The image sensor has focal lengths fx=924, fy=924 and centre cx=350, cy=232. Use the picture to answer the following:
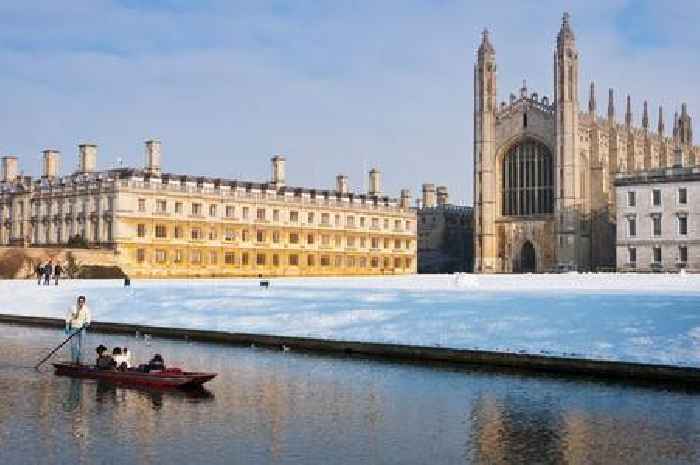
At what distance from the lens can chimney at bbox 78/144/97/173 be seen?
86500 mm

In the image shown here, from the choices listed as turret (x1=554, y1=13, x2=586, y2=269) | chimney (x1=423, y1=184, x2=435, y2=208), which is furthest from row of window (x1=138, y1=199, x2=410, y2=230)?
turret (x1=554, y1=13, x2=586, y2=269)

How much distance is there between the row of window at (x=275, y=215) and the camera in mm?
83000

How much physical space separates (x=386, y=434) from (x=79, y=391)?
8.50 m

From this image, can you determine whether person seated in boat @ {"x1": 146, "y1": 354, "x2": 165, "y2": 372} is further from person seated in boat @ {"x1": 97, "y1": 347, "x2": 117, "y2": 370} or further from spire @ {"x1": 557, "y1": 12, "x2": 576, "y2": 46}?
spire @ {"x1": 557, "y1": 12, "x2": 576, "y2": 46}

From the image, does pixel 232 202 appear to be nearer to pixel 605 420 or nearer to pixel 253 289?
pixel 253 289

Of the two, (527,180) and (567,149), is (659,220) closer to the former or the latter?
(567,149)

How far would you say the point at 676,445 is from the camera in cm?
1627

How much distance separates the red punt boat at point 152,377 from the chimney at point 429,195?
103408mm

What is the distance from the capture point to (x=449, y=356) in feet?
90.3

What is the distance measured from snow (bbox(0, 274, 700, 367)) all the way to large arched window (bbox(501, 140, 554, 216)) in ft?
209

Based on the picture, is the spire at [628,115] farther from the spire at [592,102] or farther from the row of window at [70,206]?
the row of window at [70,206]

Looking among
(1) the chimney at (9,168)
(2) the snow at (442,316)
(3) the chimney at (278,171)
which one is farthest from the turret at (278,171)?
(2) the snow at (442,316)

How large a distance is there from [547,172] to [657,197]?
15.9 meters

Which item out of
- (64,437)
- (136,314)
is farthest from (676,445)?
(136,314)
